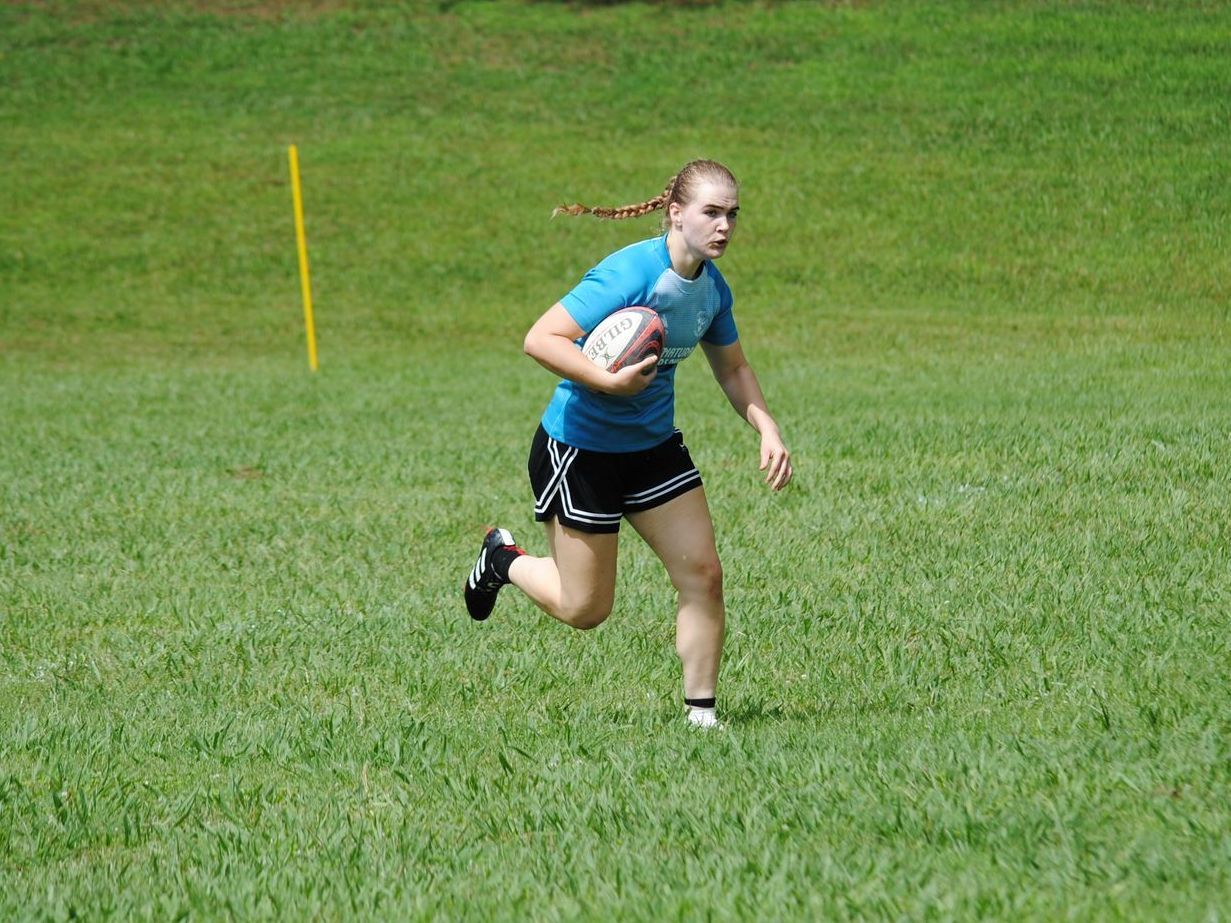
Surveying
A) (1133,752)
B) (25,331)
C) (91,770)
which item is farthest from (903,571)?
(25,331)

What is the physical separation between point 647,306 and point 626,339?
236mm

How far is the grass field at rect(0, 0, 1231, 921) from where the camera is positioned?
4.11 m

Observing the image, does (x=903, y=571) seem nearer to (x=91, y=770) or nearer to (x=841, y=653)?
(x=841, y=653)

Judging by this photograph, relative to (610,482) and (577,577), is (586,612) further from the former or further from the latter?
(610,482)

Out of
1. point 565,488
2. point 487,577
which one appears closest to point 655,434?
point 565,488

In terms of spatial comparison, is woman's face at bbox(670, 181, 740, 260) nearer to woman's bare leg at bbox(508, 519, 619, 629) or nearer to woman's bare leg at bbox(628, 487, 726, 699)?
woman's bare leg at bbox(628, 487, 726, 699)

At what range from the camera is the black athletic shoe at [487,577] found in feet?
21.4

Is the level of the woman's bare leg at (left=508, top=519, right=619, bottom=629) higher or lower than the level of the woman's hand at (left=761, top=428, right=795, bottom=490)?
lower

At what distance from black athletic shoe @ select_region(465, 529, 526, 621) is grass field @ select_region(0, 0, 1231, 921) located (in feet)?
0.70

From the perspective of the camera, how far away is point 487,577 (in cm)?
658

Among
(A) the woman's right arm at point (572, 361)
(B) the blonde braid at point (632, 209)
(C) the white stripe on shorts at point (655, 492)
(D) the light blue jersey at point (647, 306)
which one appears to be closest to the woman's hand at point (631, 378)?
(A) the woman's right arm at point (572, 361)

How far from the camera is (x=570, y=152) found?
32281mm

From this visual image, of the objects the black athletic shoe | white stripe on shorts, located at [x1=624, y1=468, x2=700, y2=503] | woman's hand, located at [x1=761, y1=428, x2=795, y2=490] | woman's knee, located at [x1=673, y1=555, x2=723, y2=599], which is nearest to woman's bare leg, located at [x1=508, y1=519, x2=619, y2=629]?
white stripe on shorts, located at [x1=624, y1=468, x2=700, y2=503]

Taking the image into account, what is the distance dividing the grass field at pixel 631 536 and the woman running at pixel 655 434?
1.49 ft
